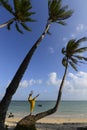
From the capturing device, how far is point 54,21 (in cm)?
1973

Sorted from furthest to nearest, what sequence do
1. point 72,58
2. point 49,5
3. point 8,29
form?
point 72,58
point 8,29
point 49,5

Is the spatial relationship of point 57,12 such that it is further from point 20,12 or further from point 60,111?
point 60,111

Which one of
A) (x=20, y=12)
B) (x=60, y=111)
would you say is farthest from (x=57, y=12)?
(x=60, y=111)

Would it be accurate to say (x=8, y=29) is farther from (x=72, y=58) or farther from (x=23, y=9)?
(x=72, y=58)

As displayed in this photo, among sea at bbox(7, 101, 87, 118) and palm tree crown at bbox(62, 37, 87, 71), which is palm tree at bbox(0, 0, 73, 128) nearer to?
palm tree crown at bbox(62, 37, 87, 71)

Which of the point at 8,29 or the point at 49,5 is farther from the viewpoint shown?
the point at 8,29

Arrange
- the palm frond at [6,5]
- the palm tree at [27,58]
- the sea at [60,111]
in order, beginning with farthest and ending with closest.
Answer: the sea at [60,111] → the palm frond at [6,5] → the palm tree at [27,58]

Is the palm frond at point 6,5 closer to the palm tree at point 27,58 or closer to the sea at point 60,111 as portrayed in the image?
the palm tree at point 27,58

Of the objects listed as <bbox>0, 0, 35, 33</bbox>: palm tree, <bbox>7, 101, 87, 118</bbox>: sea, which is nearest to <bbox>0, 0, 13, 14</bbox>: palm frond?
<bbox>0, 0, 35, 33</bbox>: palm tree

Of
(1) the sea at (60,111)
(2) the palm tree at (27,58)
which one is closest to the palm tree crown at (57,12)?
(2) the palm tree at (27,58)

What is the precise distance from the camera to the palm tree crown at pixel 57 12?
1839cm

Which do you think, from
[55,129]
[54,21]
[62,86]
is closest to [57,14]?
[54,21]

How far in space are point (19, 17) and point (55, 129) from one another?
27.8 feet

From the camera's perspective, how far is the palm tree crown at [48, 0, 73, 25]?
1839 cm
